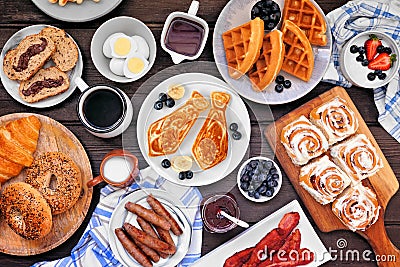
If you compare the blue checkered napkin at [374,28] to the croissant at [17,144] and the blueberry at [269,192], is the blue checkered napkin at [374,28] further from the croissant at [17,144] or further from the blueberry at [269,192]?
the croissant at [17,144]

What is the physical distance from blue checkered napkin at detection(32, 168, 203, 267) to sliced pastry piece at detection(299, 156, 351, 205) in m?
0.45

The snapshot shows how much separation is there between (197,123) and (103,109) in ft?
1.29

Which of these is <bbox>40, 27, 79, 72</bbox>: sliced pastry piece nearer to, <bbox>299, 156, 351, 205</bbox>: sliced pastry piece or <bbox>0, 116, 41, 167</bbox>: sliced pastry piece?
<bbox>0, 116, 41, 167</bbox>: sliced pastry piece

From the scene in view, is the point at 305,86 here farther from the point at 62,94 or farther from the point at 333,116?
the point at 62,94

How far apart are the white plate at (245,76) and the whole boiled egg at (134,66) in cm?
30

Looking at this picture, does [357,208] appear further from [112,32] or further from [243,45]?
[112,32]

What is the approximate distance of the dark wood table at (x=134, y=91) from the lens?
2686 mm

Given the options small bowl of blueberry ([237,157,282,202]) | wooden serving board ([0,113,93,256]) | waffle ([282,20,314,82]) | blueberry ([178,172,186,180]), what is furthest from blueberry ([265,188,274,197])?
wooden serving board ([0,113,93,256])

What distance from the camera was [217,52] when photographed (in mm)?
2648

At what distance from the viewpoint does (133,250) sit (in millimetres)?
2549

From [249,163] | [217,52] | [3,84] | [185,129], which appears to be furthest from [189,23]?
[3,84]

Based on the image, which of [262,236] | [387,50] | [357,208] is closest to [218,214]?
[262,236]

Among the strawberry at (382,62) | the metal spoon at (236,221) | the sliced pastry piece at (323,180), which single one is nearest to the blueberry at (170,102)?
the metal spoon at (236,221)

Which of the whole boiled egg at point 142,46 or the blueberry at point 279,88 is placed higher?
the whole boiled egg at point 142,46
